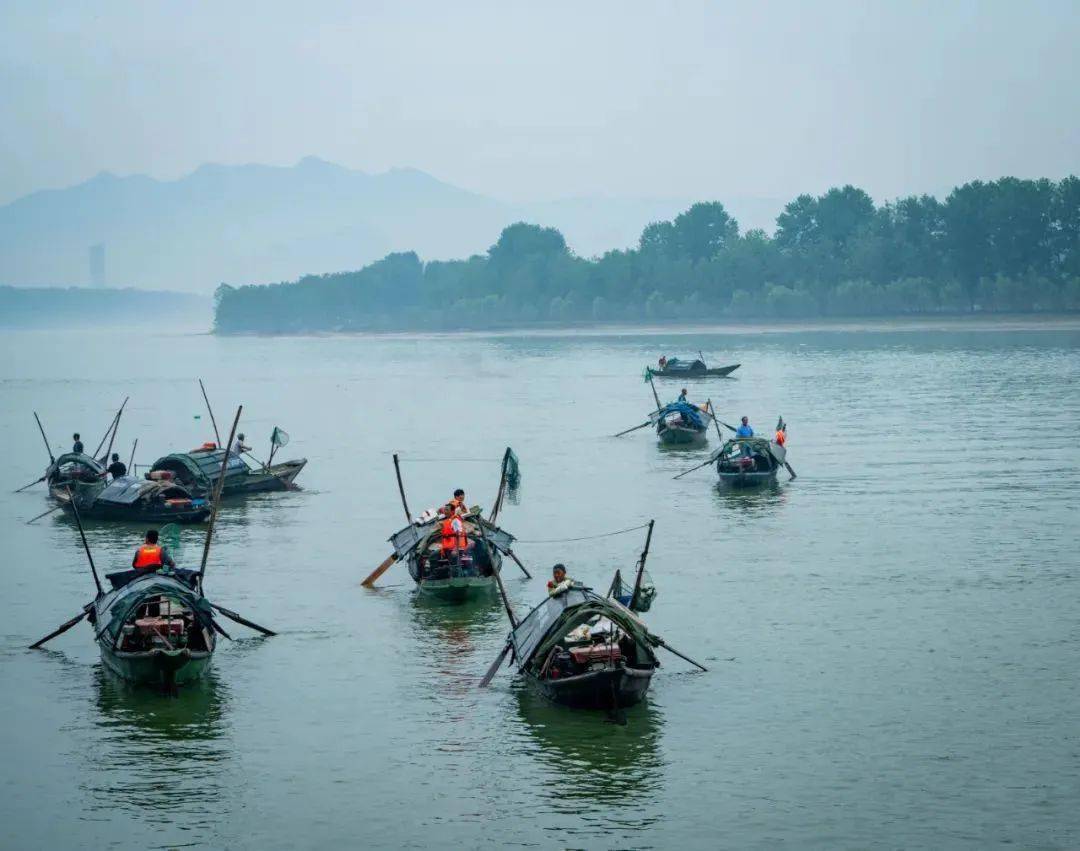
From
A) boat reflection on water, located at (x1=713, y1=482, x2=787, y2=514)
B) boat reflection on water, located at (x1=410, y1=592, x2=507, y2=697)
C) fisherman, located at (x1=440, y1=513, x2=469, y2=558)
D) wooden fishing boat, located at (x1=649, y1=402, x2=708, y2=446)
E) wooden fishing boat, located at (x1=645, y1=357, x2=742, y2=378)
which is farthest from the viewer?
wooden fishing boat, located at (x1=645, y1=357, x2=742, y2=378)

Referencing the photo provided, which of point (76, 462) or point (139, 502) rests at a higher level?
point (76, 462)

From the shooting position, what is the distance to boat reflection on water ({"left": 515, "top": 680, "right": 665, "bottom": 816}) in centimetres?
2228

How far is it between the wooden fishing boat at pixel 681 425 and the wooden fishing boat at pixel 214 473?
1735cm

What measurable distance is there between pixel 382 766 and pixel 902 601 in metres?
14.5

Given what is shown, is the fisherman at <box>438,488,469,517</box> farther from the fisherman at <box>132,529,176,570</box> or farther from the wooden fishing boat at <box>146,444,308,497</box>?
the wooden fishing boat at <box>146,444,308,497</box>

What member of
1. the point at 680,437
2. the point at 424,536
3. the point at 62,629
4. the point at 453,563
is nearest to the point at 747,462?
the point at 680,437

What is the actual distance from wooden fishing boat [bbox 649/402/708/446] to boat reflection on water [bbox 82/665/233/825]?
38732 mm

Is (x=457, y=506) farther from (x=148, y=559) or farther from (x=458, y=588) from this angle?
(x=148, y=559)

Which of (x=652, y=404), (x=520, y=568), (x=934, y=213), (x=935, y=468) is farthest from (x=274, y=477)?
(x=934, y=213)

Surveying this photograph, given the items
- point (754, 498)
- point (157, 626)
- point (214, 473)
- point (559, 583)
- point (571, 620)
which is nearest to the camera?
point (571, 620)

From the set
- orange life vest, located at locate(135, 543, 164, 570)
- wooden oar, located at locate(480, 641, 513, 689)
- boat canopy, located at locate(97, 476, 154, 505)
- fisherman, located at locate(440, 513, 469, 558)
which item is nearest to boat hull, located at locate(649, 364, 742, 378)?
boat canopy, located at locate(97, 476, 154, 505)

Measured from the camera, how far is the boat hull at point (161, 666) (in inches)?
1057

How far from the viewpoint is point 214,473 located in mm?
49531

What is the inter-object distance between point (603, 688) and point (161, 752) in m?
7.35
